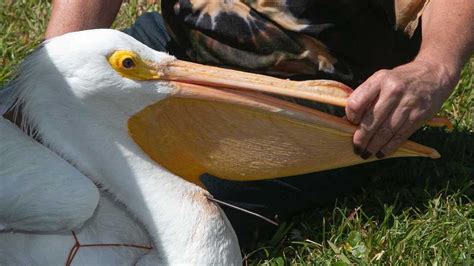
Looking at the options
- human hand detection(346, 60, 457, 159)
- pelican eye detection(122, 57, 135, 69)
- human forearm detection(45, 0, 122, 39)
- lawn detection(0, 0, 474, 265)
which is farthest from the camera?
human forearm detection(45, 0, 122, 39)

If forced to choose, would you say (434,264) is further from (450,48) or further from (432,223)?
(450,48)

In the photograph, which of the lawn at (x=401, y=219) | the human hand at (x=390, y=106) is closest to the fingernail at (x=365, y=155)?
the human hand at (x=390, y=106)

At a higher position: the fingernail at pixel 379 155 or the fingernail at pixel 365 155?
the fingernail at pixel 365 155

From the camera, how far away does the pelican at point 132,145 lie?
231 cm

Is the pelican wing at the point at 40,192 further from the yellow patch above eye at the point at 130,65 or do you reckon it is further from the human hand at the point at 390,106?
the human hand at the point at 390,106

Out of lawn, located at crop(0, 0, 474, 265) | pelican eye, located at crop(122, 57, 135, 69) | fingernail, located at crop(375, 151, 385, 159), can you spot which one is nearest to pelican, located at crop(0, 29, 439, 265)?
pelican eye, located at crop(122, 57, 135, 69)

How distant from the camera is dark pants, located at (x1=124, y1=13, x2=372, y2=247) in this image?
3.16 meters

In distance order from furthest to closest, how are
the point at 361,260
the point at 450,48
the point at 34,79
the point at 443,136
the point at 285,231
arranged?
the point at 443,136
the point at 285,231
the point at 361,260
the point at 450,48
the point at 34,79

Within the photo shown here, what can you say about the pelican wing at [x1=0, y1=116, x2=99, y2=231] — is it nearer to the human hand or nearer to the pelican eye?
the pelican eye

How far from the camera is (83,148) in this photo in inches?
95.0

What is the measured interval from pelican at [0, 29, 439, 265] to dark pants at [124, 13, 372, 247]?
0.68 meters

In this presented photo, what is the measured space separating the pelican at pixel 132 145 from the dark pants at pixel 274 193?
0.68m

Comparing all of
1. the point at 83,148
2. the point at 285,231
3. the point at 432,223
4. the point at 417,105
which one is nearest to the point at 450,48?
the point at 417,105

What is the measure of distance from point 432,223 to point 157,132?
1.07 meters
